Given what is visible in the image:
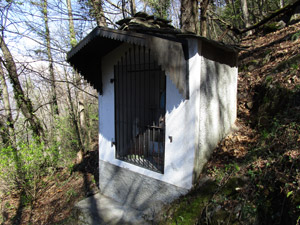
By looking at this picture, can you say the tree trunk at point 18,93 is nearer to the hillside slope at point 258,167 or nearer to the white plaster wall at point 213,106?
the hillside slope at point 258,167

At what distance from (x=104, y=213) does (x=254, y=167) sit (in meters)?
3.18

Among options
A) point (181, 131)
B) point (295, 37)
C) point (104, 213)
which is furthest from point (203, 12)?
point (104, 213)

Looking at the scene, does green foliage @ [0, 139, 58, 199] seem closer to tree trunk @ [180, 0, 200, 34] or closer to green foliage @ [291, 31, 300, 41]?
tree trunk @ [180, 0, 200, 34]

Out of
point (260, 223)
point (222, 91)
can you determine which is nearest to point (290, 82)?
point (222, 91)

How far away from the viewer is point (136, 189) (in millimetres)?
4336

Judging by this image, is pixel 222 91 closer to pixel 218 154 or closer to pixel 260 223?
pixel 218 154

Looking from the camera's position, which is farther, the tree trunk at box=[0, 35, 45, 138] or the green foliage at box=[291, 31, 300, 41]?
the tree trunk at box=[0, 35, 45, 138]

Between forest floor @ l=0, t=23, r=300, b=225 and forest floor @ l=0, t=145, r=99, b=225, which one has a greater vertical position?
forest floor @ l=0, t=23, r=300, b=225

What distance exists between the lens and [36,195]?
670 centimetres

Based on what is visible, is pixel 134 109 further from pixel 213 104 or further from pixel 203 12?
pixel 203 12

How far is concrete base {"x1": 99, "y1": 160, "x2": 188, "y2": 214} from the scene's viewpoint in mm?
3706

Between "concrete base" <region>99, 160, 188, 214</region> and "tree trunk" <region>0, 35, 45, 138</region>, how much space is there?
173 inches

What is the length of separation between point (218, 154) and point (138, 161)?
5.60 ft

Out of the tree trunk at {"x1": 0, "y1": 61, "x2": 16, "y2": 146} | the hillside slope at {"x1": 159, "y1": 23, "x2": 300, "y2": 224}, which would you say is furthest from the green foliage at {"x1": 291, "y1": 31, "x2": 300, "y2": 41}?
the tree trunk at {"x1": 0, "y1": 61, "x2": 16, "y2": 146}
